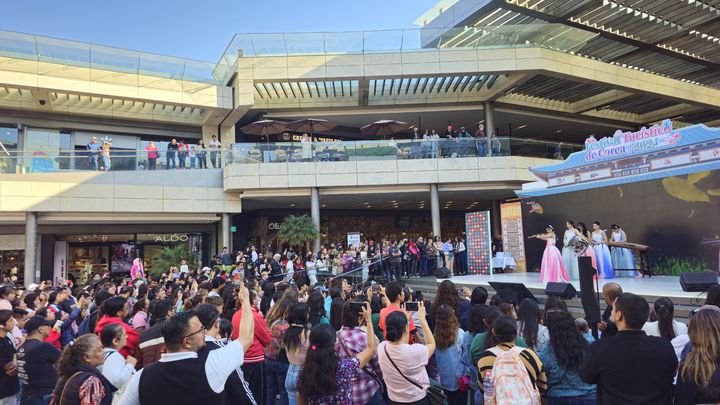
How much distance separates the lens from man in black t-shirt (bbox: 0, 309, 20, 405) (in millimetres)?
4648

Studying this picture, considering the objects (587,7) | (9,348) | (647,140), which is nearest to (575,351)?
(9,348)

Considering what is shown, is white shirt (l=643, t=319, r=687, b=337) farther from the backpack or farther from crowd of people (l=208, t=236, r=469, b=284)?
crowd of people (l=208, t=236, r=469, b=284)

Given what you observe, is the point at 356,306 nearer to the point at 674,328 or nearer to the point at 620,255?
the point at 674,328

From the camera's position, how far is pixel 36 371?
435 cm

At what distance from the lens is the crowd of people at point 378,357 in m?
2.71

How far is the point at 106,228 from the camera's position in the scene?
2178 centimetres

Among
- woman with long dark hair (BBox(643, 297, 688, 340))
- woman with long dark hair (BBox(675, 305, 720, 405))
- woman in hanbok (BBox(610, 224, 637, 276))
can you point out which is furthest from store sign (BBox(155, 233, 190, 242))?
woman with long dark hair (BBox(675, 305, 720, 405))

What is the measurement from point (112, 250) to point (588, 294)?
910 inches

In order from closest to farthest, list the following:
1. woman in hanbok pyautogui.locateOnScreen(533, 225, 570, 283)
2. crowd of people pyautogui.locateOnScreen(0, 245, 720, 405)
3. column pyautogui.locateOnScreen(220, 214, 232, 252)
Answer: crowd of people pyautogui.locateOnScreen(0, 245, 720, 405)
woman in hanbok pyautogui.locateOnScreen(533, 225, 570, 283)
column pyautogui.locateOnScreen(220, 214, 232, 252)

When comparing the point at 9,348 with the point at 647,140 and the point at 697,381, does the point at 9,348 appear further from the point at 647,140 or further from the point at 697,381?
the point at 647,140

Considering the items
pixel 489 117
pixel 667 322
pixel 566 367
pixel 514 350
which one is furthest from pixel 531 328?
pixel 489 117

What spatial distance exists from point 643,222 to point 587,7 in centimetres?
972

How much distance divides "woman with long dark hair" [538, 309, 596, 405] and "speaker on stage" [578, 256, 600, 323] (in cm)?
190

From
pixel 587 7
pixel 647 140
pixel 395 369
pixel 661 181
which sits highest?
pixel 587 7
